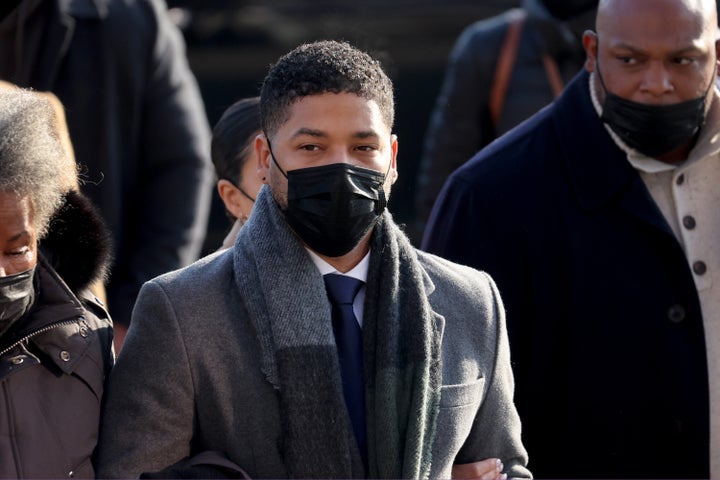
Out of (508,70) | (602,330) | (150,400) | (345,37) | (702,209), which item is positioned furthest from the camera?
(345,37)

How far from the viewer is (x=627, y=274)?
4.30 metres

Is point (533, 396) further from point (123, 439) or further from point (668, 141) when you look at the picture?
point (123, 439)

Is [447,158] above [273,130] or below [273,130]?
below

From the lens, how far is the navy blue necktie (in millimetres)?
3332

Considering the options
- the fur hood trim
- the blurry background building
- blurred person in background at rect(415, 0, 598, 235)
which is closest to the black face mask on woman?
the fur hood trim

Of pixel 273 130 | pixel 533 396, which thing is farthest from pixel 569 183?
pixel 273 130

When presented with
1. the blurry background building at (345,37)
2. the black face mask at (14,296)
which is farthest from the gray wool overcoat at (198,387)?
the blurry background building at (345,37)

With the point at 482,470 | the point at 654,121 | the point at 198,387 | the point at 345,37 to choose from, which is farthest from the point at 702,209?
the point at 345,37

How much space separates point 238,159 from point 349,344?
1.21 metres

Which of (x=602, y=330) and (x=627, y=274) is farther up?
(x=627, y=274)

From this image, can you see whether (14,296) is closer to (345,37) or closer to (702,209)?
(702,209)

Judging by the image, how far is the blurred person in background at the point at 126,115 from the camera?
5133 mm

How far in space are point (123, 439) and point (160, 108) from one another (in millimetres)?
2343

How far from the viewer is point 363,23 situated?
28.7 feet
